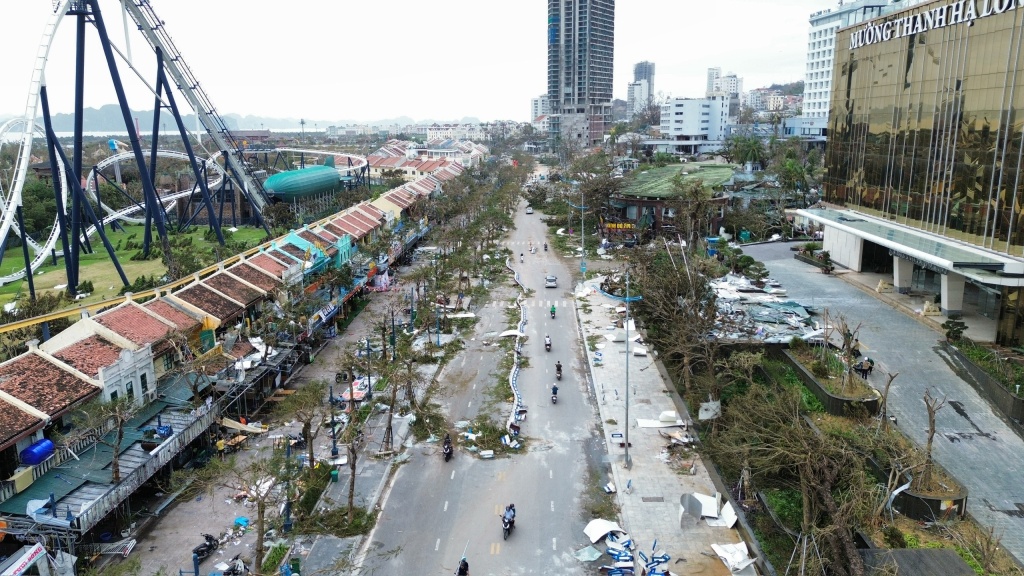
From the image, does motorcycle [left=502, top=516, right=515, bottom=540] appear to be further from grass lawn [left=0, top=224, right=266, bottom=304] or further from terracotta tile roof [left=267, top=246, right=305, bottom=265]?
grass lawn [left=0, top=224, right=266, bottom=304]

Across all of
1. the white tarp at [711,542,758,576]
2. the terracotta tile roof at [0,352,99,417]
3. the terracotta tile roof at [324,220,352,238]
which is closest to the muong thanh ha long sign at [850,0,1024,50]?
the white tarp at [711,542,758,576]

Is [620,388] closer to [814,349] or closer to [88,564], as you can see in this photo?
[814,349]

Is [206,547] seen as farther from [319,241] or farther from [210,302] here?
[319,241]

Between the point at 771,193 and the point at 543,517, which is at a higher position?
the point at 771,193

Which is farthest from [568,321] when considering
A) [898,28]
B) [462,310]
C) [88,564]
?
[88,564]

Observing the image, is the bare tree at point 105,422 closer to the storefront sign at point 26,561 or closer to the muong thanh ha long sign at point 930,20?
the storefront sign at point 26,561

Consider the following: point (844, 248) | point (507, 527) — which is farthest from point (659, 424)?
point (844, 248)
